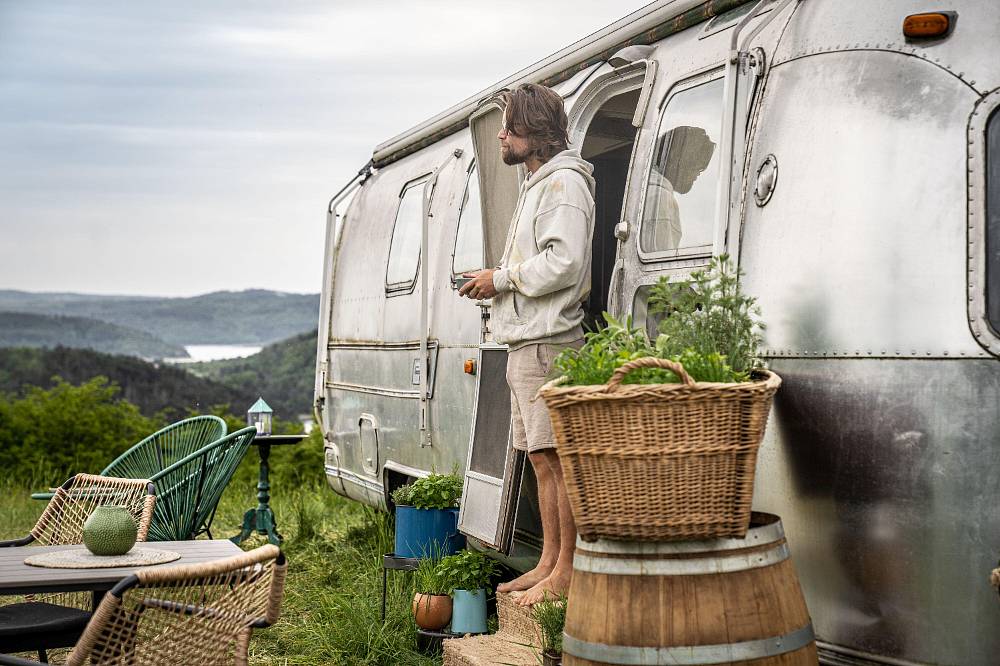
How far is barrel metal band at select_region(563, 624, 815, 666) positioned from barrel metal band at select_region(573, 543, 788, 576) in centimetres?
19

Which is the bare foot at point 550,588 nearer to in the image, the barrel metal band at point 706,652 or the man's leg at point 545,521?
the man's leg at point 545,521

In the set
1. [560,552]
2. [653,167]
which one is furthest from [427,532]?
[653,167]

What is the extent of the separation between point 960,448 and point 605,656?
111 cm

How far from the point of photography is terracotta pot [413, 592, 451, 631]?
218 inches

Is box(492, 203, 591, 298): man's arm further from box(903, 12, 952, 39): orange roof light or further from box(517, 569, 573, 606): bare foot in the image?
box(903, 12, 952, 39): orange roof light

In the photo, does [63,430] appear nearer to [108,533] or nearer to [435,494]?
[435,494]

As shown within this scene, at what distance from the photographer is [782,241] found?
376cm

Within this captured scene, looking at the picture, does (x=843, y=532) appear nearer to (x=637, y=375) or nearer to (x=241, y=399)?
(x=637, y=375)

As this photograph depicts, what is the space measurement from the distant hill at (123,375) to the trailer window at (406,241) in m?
11.7

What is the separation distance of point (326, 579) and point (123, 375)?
13964 millimetres

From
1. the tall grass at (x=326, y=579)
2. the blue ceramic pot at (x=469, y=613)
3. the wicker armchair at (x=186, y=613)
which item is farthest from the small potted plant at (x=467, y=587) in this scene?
the wicker armchair at (x=186, y=613)

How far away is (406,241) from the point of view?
775cm

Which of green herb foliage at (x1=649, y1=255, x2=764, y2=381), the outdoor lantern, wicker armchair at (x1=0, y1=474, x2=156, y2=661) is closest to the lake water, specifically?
the outdoor lantern

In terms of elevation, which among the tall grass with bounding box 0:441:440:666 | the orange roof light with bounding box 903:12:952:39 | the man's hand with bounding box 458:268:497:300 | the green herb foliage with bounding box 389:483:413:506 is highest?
the orange roof light with bounding box 903:12:952:39
